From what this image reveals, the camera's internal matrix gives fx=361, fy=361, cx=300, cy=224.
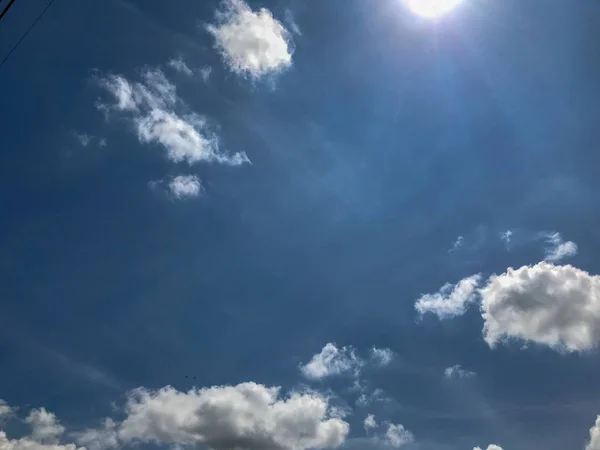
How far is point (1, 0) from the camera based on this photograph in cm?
2633
